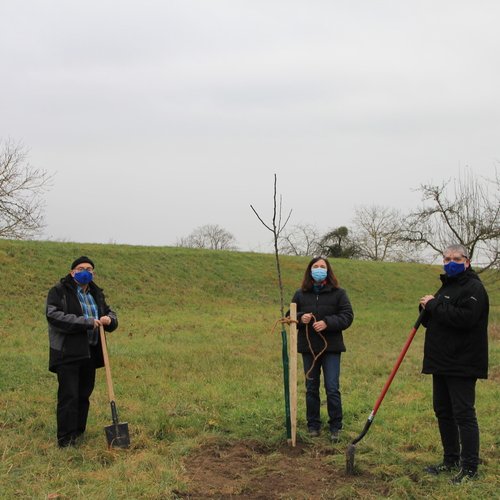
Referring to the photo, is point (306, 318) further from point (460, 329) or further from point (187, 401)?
point (187, 401)

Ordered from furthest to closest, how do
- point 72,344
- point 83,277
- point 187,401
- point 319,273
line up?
point 187,401, point 319,273, point 83,277, point 72,344

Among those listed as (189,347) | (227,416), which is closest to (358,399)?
(227,416)

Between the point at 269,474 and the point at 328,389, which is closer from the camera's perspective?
the point at 269,474

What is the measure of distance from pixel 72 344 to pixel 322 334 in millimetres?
2671

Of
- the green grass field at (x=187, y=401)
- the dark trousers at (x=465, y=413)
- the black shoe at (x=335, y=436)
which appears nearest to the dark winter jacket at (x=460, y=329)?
the dark trousers at (x=465, y=413)

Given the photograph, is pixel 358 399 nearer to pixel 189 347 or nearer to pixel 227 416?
pixel 227 416

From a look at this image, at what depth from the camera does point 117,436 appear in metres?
5.50

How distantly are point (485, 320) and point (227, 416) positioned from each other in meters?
3.46

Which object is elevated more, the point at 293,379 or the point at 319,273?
the point at 319,273

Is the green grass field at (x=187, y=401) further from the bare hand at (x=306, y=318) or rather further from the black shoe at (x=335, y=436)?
the bare hand at (x=306, y=318)

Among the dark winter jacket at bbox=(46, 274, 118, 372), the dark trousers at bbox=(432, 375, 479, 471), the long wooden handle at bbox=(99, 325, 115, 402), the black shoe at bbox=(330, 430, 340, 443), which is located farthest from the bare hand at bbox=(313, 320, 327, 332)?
the dark winter jacket at bbox=(46, 274, 118, 372)

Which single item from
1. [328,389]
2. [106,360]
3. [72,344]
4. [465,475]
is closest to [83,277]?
[72,344]

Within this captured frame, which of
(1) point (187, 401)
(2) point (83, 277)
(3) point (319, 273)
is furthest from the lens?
(1) point (187, 401)

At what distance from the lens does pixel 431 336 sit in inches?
189
